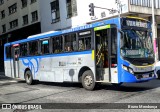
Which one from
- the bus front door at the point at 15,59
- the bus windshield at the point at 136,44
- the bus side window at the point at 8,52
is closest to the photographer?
the bus windshield at the point at 136,44

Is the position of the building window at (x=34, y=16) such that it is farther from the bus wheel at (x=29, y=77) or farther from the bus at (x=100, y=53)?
the bus at (x=100, y=53)

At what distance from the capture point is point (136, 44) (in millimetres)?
11047

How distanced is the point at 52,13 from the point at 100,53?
26.0 metres

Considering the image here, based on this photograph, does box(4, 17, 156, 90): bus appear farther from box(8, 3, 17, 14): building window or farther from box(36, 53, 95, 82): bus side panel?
box(8, 3, 17, 14): building window

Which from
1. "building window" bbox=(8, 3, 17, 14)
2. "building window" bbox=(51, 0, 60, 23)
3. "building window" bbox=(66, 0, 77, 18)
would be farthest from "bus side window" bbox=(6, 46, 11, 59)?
"building window" bbox=(8, 3, 17, 14)

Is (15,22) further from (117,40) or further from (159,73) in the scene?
(117,40)

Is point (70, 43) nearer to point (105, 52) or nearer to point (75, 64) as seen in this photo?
point (75, 64)

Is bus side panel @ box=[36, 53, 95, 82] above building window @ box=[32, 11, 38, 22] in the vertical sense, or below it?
below

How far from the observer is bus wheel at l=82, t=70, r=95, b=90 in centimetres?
1204

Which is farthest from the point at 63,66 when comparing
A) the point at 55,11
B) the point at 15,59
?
the point at 55,11

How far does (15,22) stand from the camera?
49281 mm

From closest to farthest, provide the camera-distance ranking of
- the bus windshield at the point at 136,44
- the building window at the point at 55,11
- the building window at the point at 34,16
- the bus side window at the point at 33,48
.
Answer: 1. the bus windshield at the point at 136,44
2. the bus side window at the point at 33,48
3. the building window at the point at 55,11
4. the building window at the point at 34,16

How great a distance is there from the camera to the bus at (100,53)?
10773 millimetres

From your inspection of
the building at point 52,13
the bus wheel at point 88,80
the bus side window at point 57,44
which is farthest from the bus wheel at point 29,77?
the building at point 52,13
